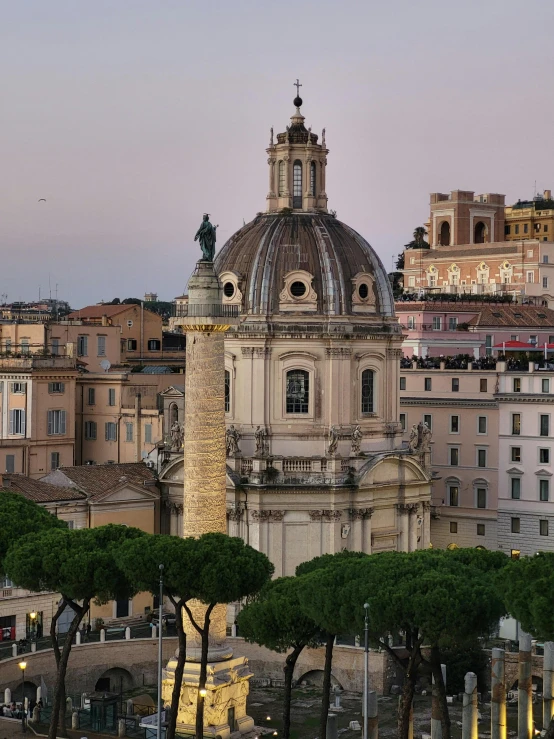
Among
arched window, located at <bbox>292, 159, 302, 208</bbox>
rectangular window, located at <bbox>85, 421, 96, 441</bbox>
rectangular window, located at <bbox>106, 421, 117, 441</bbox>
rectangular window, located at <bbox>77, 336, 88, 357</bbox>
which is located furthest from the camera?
rectangular window, located at <bbox>77, 336, 88, 357</bbox>

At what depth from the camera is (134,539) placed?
66.6 metres

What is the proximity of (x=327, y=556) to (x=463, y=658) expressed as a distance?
23.8ft

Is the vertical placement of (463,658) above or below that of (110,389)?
below

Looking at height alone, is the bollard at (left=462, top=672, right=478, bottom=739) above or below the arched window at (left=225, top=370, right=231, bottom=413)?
below

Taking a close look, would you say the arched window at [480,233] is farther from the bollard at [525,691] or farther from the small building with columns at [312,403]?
the bollard at [525,691]

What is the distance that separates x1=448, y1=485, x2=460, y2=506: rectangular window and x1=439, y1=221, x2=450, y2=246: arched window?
171 feet

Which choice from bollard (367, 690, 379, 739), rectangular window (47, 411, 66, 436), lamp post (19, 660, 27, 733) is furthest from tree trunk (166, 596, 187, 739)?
rectangular window (47, 411, 66, 436)

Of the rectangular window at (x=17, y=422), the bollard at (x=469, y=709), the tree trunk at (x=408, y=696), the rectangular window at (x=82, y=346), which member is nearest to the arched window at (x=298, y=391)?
the rectangular window at (x=17, y=422)

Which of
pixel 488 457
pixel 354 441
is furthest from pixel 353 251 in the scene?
pixel 488 457

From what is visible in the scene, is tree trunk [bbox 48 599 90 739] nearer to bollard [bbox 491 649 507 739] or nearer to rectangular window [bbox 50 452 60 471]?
bollard [bbox 491 649 507 739]

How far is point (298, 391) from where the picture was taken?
84500 mm

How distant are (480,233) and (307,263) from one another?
6512cm

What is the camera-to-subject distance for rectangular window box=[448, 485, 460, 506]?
317ft

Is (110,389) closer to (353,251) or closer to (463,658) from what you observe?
(353,251)
